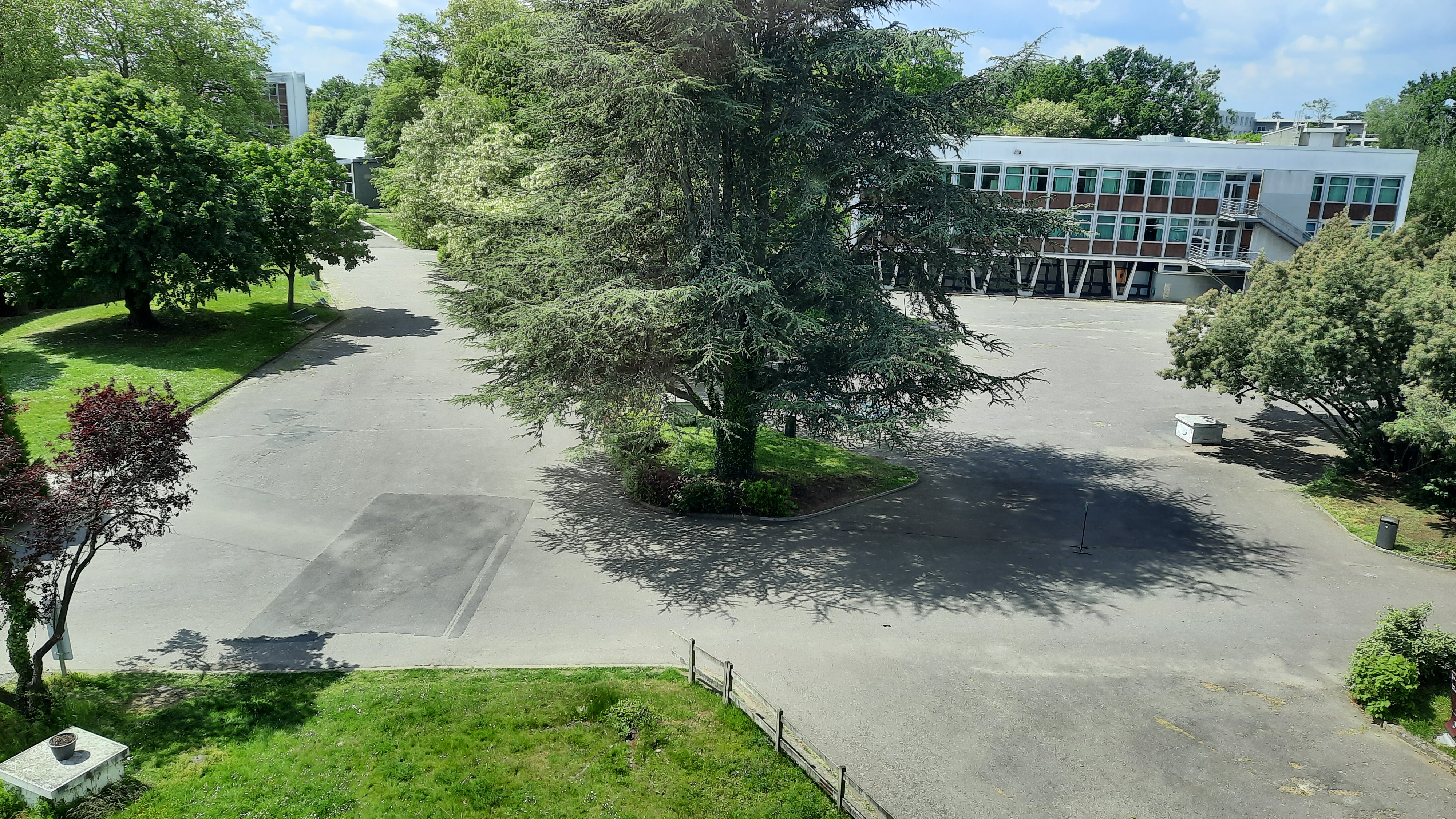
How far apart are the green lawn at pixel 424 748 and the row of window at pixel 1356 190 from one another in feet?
172

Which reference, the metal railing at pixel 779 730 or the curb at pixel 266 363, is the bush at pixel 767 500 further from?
the curb at pixel 266 363

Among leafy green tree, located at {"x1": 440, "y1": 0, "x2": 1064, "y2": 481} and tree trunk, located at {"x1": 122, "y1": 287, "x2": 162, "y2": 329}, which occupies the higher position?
leafy green tree, located at {"x1": 440, "y1": 0, "x2": 1064, "y2": 481}

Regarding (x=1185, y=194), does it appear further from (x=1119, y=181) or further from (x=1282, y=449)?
(x=1282, y=449)

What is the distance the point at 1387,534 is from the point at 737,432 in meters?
13.5

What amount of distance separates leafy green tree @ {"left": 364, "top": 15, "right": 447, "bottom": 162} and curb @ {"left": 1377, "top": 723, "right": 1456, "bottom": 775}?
62861 millimetres

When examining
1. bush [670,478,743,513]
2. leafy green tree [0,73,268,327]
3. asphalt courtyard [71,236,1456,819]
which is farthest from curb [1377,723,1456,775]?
leafy green tree [0,73,268,327]

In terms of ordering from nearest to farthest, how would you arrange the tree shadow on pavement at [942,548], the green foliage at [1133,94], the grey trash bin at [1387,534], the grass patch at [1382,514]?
the tree shadow on pavement at [942,548] < the grey trash bin at [1387,534] < the grass patch at [1382,514] < the green foliage at [1133,94]

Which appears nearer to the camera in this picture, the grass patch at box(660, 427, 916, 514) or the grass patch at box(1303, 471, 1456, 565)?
the grass patch at box(1303, 471, 1456, 565)

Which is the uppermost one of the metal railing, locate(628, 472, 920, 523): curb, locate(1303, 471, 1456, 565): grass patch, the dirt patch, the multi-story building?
the multi-story building

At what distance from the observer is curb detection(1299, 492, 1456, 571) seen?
1678 centimetres

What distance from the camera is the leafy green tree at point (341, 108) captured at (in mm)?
97250

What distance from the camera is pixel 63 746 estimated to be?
903cm

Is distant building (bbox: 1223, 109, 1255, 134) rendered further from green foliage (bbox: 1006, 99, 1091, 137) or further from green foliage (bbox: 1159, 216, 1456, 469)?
green foliage (bbox: 1159, 216, 1456, 469)

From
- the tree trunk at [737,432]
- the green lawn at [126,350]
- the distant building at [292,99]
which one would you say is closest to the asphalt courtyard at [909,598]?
the tree trunk at [737,432]
